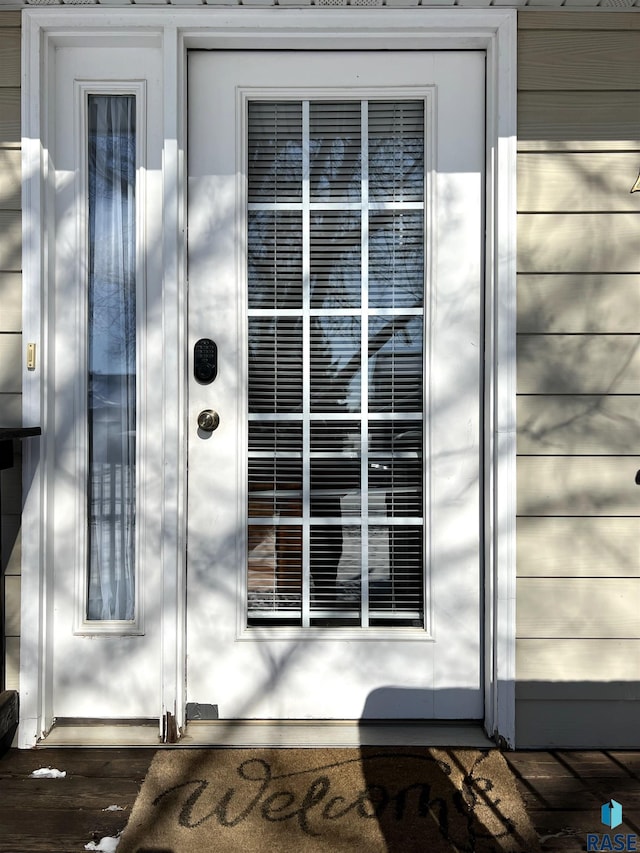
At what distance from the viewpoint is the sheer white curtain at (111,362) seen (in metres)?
2.11

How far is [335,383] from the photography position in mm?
2139

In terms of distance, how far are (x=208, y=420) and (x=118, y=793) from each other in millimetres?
1036

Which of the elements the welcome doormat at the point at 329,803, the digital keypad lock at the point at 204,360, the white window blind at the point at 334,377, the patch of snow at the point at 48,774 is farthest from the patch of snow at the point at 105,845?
the digital keypad lock at the point at 204,360

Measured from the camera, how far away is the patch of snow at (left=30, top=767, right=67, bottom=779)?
1.87m

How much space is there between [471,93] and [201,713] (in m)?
2.07

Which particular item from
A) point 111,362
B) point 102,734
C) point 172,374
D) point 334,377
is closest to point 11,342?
point 111,362

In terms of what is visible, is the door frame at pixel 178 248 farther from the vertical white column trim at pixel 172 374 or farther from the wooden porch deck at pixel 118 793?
the wooden porch deck at pixel 118 793

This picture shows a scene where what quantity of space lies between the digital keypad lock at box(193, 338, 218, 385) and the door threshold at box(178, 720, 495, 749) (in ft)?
3.48

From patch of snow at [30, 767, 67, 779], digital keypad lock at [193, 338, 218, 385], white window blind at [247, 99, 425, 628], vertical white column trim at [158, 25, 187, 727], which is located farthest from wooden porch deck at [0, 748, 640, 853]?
digital keypad lock at [193, 338, 218, 385]

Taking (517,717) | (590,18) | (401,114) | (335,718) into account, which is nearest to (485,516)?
(517,717)

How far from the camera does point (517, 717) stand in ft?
6.60

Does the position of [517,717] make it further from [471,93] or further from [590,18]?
[590,18]

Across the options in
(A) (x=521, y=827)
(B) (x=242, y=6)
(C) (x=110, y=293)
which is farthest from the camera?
(C) (x=110, y=293)

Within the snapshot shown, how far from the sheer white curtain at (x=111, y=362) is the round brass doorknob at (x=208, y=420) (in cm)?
21
